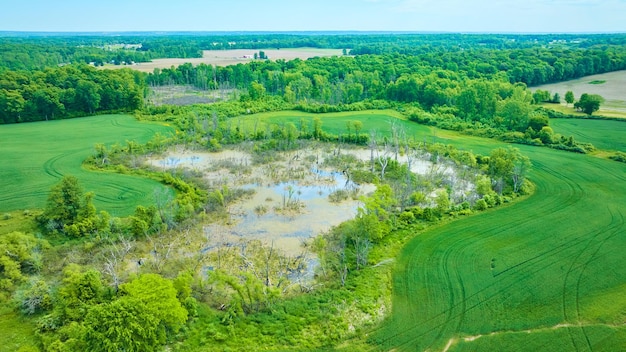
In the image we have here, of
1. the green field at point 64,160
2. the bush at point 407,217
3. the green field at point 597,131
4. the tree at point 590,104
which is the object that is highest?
the tree at point 590,104

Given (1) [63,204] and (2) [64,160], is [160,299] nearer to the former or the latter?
(1) [63,204]

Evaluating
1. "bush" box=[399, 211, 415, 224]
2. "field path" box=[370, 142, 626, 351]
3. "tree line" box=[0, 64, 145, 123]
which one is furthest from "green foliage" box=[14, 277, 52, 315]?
"tree line" box=[0, 64, 145, 123]

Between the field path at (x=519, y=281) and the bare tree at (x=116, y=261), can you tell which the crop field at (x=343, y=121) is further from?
the bare tree at (x=116, y=261)

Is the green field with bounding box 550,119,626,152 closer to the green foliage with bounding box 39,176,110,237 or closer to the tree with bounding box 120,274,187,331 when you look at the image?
the tree with bounding box 120,274,187,331

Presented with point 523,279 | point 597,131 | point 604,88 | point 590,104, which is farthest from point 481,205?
point 604,88

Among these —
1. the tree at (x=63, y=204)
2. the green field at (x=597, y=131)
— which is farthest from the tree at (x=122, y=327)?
the green field at (x=597, y=131)

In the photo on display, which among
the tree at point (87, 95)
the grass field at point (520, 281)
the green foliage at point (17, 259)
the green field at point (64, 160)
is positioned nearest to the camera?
the grass field at point (520, 281)

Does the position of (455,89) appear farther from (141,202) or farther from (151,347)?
(151,347)
